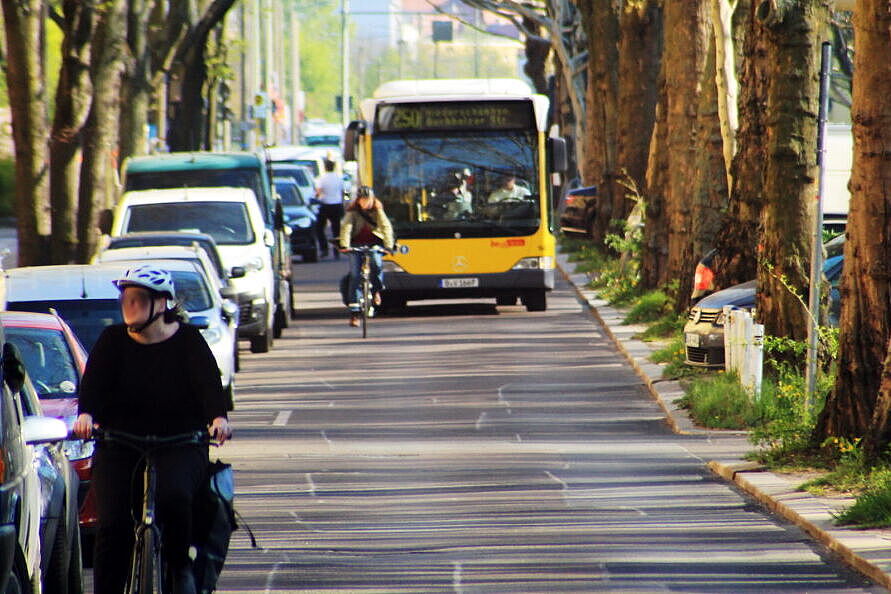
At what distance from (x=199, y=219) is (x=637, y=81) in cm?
1003

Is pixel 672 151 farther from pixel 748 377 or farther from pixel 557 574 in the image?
pixel 557 574

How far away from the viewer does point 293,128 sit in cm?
10762

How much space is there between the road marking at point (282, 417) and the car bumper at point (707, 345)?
3759 mm

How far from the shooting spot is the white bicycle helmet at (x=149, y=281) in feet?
23.4

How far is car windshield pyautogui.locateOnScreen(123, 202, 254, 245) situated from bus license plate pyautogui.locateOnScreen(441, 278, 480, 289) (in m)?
3.65

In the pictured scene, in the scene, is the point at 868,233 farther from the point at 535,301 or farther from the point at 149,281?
the point at 535,301

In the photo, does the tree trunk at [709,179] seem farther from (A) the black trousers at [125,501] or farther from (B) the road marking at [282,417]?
(A) the black trousers at [125,501]

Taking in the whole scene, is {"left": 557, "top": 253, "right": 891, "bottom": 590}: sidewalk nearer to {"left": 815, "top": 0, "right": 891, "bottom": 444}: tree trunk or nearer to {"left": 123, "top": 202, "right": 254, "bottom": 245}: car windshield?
{"left": 815, "top": 0, "right": 891, "bottom": 444}: tree trunk

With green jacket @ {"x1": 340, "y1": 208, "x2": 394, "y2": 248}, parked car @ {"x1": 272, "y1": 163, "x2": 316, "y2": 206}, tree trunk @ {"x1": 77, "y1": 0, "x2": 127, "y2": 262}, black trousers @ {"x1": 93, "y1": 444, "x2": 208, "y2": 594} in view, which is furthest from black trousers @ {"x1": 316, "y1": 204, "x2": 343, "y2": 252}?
black trousers @ {"x1": 93, "y1": 444, "x2": 208, "y2": 594}

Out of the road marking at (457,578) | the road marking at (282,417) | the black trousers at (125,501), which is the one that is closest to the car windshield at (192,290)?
the road marking at (282,417)

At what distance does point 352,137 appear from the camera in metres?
24.9

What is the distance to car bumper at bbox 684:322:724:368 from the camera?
678 inches

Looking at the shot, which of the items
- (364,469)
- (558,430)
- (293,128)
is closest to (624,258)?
(558,430)

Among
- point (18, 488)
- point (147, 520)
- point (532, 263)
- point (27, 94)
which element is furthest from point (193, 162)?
point (18, 488)
